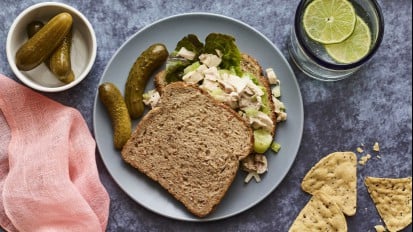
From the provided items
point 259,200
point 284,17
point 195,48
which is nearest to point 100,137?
point 195,48

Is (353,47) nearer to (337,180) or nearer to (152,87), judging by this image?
(337,180)

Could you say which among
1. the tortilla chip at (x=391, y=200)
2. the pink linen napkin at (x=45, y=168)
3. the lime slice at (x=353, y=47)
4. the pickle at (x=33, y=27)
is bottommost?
the tortilla chip at (x=391, y=200)

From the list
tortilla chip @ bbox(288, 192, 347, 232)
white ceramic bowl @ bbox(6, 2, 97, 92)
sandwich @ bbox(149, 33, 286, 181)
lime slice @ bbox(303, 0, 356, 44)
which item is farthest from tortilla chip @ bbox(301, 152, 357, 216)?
white ceramic bowl @ bbox(6, 2, 97, 92)

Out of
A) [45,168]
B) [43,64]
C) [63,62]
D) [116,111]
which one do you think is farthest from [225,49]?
[45,168]

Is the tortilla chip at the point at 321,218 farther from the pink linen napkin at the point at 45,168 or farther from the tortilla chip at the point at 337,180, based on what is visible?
the pink linen napkin at the point at 45,168

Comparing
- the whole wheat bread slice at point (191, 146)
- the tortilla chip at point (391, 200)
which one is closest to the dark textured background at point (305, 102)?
the tortilla chip at point (391, 200)

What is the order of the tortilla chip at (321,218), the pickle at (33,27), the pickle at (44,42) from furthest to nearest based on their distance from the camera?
1. the tortilla chip at (321,218)
2. the pickle at (33,27)
3. the pickle at (44,42)
